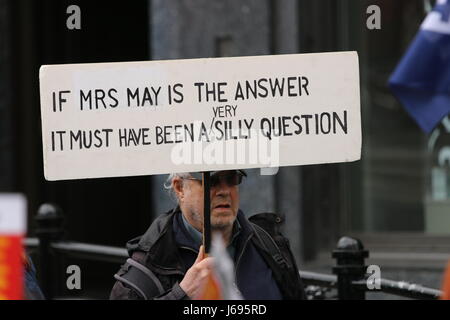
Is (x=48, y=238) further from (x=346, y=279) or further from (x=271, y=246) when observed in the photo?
(x=271, y=246)

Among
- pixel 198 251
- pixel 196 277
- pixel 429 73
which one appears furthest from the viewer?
pixel 429 73

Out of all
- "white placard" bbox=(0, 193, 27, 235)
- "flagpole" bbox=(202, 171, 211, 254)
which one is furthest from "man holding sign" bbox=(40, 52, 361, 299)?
"white placard" bbox=(0, 193, 27, 235)

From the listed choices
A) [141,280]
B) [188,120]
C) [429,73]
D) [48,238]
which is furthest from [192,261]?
[429,73]

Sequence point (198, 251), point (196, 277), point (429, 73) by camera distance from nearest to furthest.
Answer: point (196, 277), point (198, 251), point (429, 73)

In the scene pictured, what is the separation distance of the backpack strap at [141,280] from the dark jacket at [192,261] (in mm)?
12

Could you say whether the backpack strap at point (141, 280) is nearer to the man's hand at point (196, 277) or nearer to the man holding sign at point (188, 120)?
the man holding sign at point (188, 120)

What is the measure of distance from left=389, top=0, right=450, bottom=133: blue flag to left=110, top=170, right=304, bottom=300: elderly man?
10.3ft

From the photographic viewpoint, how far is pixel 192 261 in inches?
167

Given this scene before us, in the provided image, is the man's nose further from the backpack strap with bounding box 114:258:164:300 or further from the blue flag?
the blue flag

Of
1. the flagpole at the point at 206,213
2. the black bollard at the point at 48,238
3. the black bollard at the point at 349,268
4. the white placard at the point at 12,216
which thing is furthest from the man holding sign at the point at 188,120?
the black bollard at the point at 48,238

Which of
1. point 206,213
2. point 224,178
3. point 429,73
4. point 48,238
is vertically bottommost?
point 48,238

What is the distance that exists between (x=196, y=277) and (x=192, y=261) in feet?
0.81

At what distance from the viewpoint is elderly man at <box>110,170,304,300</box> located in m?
4.14

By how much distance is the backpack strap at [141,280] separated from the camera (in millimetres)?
4094
